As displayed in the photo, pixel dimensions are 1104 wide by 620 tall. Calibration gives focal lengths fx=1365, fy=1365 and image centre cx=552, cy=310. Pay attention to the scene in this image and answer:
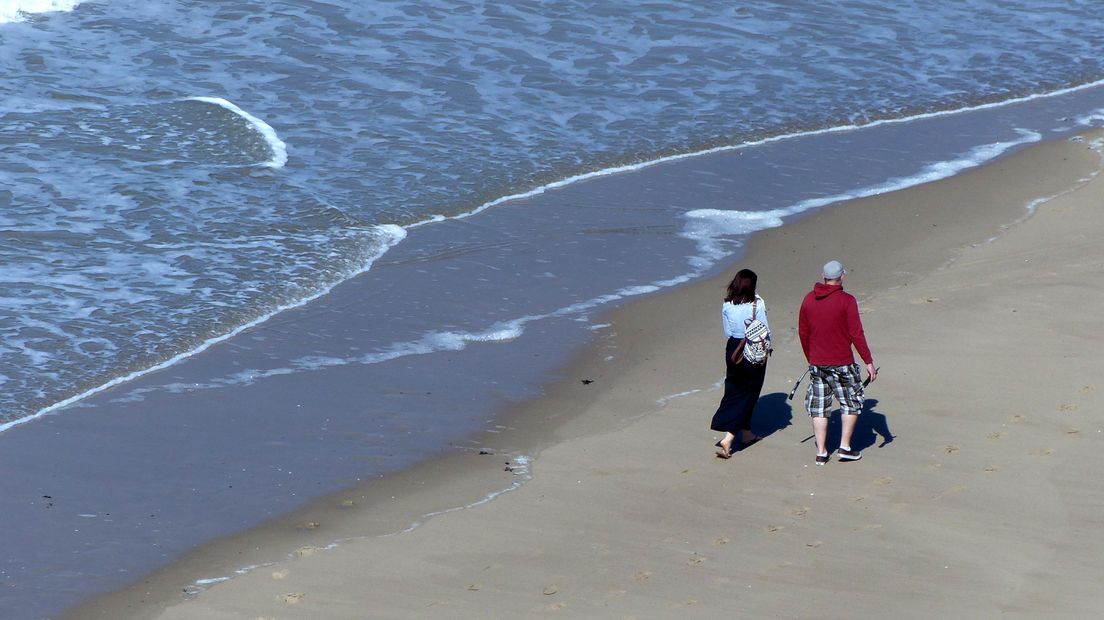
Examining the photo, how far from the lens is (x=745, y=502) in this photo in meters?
8.36

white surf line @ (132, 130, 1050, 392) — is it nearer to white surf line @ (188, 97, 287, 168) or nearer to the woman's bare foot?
the woman's bare foot

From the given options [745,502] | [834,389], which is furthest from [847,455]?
[745,502]

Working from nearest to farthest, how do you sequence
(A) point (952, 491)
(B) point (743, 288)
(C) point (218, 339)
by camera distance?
(A) point (952, 491), (B) point (743, 288), (C) point (218, 339)

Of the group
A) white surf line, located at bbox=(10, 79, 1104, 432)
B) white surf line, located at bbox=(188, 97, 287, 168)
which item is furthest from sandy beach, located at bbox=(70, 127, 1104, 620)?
white surf line, located at bbox=(188, 97, 287, 168)

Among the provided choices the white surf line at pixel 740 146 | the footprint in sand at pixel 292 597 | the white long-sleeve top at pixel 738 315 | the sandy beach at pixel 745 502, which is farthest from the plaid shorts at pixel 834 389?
the white surf line at pixel 740 146

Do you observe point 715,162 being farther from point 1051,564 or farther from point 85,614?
point 85,614

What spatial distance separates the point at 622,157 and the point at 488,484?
8.18 meters

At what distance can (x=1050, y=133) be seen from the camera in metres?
17.2

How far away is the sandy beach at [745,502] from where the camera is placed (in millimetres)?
7281

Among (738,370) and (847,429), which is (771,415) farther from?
(847,429)

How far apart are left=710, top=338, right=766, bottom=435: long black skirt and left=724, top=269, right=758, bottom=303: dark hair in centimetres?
28

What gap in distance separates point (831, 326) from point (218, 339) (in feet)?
16.9

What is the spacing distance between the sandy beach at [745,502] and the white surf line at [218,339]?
2532 mm

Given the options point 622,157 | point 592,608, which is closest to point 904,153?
point 622,157
